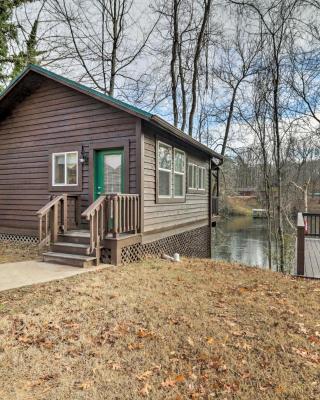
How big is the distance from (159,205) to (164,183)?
28.8 inches

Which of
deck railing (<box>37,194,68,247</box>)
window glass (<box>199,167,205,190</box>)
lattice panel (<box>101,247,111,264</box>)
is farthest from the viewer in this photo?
window glass (<box>199,167,205,190</box>)

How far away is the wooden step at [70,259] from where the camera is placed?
19.2 ft

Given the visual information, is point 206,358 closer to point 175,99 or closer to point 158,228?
point 158,228

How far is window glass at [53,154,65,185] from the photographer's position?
8.22 metres

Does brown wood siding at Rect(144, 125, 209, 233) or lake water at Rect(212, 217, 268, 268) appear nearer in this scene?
brown wood siding at Rect(144, 125, 209, 233)

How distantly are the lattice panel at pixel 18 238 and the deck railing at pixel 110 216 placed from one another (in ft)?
11.2

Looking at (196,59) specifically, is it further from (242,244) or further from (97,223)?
(97,223)

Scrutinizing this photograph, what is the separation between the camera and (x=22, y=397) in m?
2.26

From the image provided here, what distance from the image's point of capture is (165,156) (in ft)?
27.1

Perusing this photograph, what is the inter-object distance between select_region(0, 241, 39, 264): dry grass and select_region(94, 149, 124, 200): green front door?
2190mm

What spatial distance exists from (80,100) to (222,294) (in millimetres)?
6098

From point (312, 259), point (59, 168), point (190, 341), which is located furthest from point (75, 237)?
point (312, 259)

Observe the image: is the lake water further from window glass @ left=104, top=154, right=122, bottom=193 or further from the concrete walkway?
the concrete walkway

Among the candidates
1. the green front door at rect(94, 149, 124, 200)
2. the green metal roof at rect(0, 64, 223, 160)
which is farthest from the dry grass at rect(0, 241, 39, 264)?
the green metal roof at rect(0, 64, 223, 160)
